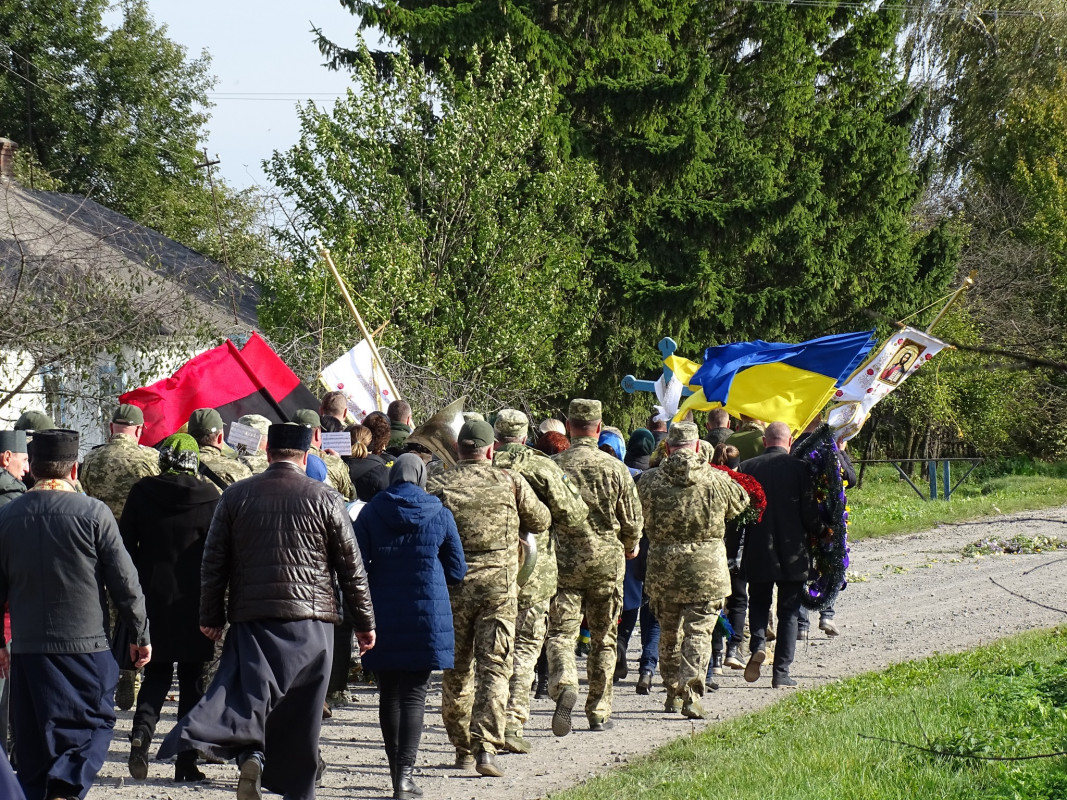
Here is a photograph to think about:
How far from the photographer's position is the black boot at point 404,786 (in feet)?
24.1

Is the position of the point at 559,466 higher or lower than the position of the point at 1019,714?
higher

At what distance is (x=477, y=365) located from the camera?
73.7 ft

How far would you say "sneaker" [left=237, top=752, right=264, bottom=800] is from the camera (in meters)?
6.17

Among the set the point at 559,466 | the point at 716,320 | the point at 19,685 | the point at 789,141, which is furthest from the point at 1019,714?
the point at 789,141

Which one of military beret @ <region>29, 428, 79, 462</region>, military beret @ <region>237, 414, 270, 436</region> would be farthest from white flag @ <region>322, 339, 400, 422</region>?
military beret @ <region>29, 428, 79, 462</region>

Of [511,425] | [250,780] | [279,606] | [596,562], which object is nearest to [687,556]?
[596,562]

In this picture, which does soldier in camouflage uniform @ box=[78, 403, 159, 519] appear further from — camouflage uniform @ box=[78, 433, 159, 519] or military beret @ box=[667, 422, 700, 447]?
military beret @ box=[667, 422, 700, 447]

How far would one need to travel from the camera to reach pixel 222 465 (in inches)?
352

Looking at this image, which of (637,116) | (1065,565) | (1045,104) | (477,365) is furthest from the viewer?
(1045,104)

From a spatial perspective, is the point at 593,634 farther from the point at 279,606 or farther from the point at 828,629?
the point at 828,629

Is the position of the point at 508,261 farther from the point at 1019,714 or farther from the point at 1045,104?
the point at 1045,104

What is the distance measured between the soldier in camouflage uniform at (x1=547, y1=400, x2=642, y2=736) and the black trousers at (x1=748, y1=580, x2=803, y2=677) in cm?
177

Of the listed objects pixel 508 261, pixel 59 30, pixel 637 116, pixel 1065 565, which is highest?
pixel 59 30

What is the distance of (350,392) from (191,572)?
5.59m
